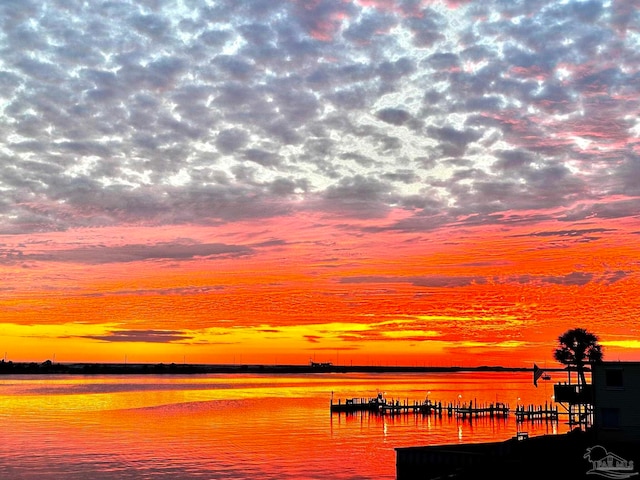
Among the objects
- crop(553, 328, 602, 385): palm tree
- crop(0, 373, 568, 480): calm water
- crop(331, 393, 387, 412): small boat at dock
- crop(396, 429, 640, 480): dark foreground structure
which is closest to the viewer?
crop(396, 429, 640, 480): dark foreground structure

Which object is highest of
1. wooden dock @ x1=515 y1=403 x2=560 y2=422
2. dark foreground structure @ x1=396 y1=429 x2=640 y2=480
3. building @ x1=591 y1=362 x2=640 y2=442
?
building @ x1=591 y1=362 x2=640 y2=442

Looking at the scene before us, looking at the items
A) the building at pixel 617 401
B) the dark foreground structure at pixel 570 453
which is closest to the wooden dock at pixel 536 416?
the dark foreground structure at pixel 570 453

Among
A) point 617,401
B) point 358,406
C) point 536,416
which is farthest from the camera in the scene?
point 358,406

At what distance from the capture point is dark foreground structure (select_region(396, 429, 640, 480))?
42.5 metres

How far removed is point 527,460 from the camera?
4675cm

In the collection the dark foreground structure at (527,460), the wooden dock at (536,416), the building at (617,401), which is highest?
the building at (617,401)

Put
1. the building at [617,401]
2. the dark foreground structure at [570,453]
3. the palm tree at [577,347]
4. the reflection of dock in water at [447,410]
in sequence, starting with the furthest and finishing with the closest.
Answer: the reflection of dock in water at [447,410] < the palm tree at [577,347] < the building at [617,401] < the dark foreground structure at [570,453]

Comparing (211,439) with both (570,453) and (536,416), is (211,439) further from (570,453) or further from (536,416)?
(536,416)

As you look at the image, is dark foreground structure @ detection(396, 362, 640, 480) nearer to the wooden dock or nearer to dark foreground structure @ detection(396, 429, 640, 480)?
→ dark foreground structure @ detection(396, 429, 640, 480)

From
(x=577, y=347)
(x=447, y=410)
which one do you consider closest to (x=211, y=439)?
(x=577, y=347)

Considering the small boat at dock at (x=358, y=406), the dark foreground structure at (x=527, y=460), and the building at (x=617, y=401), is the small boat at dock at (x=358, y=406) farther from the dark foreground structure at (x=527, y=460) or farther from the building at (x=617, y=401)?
the dark foreground structure at (x=527, y=460)

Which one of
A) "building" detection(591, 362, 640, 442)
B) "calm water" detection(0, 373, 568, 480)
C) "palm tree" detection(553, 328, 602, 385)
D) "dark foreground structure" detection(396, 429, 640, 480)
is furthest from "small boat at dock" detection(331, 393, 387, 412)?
"dark foreground structure" detection(396, 429, 640, 480)

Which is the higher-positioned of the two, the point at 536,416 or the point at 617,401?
the point at 617,401

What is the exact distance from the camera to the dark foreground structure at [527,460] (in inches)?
1673
